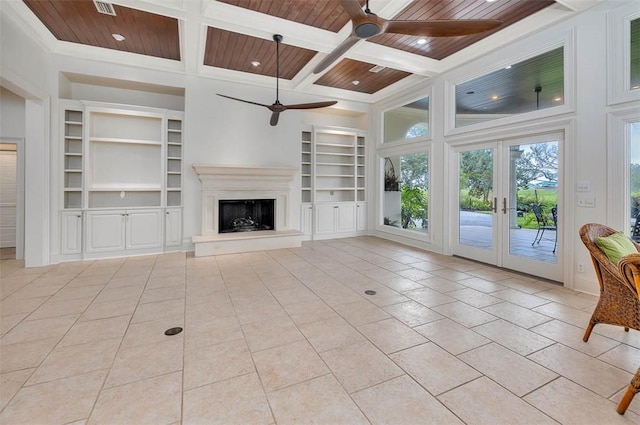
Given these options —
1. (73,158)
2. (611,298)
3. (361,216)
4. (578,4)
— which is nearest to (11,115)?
(73,158)

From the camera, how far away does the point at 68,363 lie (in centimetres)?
217

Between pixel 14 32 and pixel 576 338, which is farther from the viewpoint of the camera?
pixel 14 32

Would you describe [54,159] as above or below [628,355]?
above

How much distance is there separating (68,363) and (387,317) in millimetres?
2709

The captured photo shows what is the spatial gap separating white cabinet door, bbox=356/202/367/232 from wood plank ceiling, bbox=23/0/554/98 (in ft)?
10.8

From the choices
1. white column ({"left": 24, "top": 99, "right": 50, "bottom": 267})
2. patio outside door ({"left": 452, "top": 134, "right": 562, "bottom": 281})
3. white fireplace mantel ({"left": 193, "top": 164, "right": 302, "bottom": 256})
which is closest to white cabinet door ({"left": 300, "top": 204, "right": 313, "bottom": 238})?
white fireplace mantel ({"left": 193, "top": 164, "right": 302, "bottom": 256})

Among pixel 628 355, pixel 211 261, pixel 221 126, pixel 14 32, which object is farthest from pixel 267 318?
pixel 14 32

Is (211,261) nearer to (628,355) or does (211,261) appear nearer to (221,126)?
(221,126)

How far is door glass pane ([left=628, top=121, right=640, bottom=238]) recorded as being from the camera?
336 cm

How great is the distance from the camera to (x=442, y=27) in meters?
2.80

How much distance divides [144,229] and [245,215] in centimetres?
204

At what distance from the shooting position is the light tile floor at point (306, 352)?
1.73 m

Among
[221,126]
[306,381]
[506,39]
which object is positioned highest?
[506,39]

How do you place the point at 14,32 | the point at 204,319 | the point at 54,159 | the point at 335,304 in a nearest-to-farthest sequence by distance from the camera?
the point at 204,319 → the point at 335,304 → the point at 14,32 → the point at 54,159
